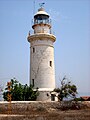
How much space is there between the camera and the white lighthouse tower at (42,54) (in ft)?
74.1

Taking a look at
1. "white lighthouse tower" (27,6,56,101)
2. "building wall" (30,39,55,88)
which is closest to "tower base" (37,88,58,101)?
"white lighthouse tower" (27,6,56,101)

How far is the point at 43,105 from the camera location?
18.4m

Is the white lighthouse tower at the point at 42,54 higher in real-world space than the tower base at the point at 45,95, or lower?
higher

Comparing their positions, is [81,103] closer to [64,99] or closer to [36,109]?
[64,99]

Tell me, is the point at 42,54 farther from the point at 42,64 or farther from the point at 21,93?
the point at 21,93

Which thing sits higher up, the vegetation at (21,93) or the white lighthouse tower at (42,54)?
the white lighthouse tower at (42,54)

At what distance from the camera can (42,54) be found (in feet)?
75.3

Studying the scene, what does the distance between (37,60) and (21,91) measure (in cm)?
384

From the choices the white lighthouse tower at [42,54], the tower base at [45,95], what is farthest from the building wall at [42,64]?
the tower base at [45,95]

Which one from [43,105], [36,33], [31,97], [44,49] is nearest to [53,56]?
[44,49]

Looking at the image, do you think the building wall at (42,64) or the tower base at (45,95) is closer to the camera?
the tower base at (45,95)

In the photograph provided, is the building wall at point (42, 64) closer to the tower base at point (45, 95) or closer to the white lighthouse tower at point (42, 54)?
the white lighthouse tower at point (42, 54)

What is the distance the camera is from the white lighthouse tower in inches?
890

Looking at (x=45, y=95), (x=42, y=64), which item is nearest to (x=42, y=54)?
(x=42, y=64)
